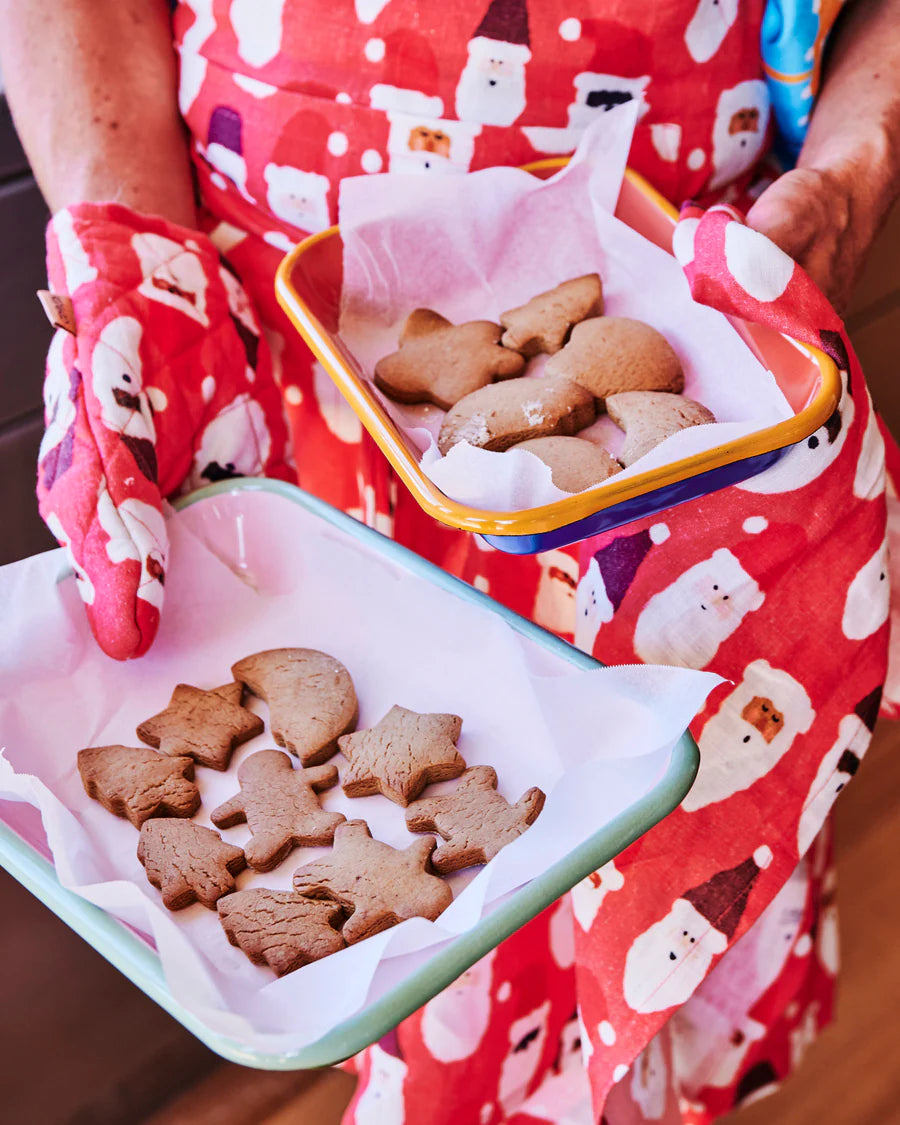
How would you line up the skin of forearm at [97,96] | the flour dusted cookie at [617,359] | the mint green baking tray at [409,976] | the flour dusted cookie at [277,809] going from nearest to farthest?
the mint green baking tray at [409,976]
the flour dusted cookie at [277,809]
the flour dusted cookie at [617,359]
the skin of forearm at [97,96]

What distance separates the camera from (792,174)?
2.20ft

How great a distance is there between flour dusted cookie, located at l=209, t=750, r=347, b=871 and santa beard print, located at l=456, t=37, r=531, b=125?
43cm

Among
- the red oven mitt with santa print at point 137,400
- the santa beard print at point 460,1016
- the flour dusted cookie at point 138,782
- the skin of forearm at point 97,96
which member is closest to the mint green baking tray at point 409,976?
the flour dusted cookie at point 138,782

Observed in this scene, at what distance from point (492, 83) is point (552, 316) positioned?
0.15 meters

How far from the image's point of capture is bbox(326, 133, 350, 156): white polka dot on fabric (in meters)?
0.72

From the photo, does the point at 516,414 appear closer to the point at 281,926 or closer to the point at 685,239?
the point at 685,239

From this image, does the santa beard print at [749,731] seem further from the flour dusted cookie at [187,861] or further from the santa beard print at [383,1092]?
the santa beard print at [383,1092]

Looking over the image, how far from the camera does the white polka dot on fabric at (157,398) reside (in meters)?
0.69

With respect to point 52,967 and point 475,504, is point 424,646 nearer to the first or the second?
point 475,504

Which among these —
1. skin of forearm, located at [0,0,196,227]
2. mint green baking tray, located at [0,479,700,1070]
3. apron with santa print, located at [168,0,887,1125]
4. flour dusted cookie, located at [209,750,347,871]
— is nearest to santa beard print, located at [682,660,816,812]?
apron with santa print, located at [168,0,887,1125]

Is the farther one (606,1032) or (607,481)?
(606,1032)

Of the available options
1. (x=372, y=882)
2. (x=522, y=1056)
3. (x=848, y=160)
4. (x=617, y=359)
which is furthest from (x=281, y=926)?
(x=848, y=160)

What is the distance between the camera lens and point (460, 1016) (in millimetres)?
819

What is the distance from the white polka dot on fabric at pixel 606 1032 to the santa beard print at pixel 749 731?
0.50ft
